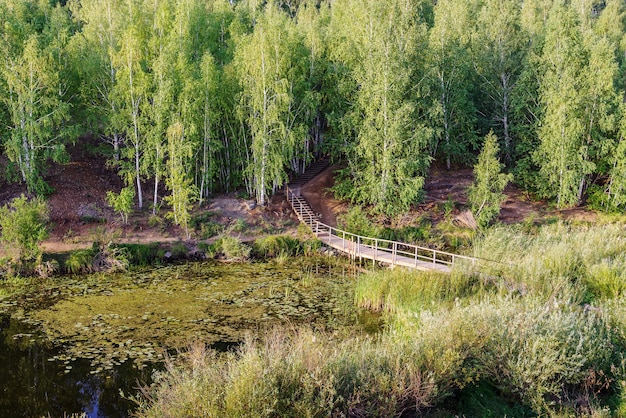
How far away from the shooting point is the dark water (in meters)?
10.7

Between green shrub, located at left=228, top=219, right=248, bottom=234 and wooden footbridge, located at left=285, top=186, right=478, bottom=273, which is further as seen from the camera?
green shrub, located at left=228, top=219, right=248, bottom=234

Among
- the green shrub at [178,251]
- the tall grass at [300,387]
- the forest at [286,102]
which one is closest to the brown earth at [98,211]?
the forest at [286,102]

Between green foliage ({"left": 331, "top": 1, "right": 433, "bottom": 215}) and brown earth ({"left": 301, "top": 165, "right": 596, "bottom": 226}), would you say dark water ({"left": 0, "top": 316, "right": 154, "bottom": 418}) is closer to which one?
brown earth ({"left": 301, "top": 165, "right": 596, "bottom": 226})

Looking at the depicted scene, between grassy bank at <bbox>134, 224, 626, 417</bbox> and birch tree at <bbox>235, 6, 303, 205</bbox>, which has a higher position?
birch tree at <bbox>235, 6, 303, 205</bbox>

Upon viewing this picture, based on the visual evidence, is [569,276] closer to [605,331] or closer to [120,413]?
[605,331]

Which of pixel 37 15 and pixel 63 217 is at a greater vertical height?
pixel 37 15

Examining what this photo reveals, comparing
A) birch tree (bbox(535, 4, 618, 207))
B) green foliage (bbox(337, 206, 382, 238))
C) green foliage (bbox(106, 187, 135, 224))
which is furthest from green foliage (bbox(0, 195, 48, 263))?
birch tree (bbox(535, 4, 618, 207))

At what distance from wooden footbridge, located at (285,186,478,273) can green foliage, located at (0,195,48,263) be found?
1258cm

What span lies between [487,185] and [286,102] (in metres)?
11.7

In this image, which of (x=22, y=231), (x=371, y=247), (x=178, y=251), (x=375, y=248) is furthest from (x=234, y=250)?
(x=22, y=231)

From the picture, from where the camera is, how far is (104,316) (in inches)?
623

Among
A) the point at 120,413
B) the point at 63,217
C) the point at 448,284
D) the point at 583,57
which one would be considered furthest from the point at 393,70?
the point at 120,413

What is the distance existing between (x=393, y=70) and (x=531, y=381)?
22.6 metres

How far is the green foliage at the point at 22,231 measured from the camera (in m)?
20.1
